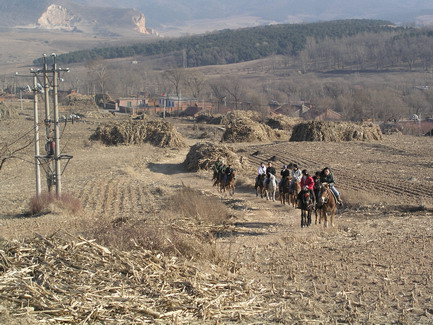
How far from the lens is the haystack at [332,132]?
156 feet

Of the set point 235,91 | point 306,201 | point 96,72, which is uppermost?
point 96,72

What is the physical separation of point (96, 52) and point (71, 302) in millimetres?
195351

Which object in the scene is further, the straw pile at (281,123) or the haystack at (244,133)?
the straw pile at (281,123)

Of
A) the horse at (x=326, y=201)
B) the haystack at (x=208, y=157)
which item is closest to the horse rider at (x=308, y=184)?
the horse at (x=326, y=201)

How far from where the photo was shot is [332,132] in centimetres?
4759

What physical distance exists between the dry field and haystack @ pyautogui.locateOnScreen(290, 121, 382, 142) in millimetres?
7962

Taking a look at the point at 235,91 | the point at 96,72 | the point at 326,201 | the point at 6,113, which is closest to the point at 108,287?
the point at 326,201

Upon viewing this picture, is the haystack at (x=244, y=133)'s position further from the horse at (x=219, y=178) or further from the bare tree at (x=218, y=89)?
the bare tree at (x=218, y=89)

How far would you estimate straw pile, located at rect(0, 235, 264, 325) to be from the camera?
9055 millimetres

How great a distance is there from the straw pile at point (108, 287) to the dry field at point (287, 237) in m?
0.05

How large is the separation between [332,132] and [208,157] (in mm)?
15519

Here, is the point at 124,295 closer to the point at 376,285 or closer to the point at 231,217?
the point at 376,285

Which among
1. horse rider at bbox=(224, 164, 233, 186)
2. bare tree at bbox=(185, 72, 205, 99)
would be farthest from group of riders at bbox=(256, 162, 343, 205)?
bare tree at bbox=(185, 72, 205, 99)

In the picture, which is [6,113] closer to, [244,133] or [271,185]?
[244,133]
